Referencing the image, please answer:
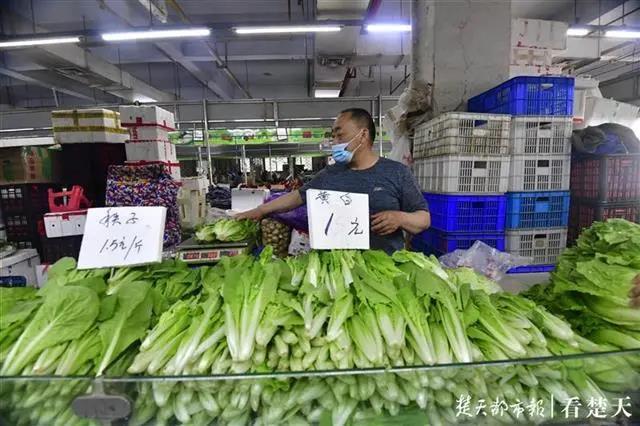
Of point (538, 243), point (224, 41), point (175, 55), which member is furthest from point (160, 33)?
point (538, 243)

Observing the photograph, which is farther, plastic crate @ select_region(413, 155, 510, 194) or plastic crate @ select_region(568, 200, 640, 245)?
plastic crate @ select_region(568, 200, 640, 245)

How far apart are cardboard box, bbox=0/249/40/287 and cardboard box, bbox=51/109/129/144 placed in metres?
1.77

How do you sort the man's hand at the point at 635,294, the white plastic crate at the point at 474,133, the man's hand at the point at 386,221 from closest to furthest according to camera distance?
the man's hand at the point at 635,294 < the man's hand at the point at 386,221 < the white plastic crate at the point at 474,133

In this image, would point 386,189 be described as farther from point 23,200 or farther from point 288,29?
point 288,29

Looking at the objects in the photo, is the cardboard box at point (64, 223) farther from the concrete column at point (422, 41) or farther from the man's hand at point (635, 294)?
the concrete column at point (422, 41)

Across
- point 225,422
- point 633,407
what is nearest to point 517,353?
point 633,407

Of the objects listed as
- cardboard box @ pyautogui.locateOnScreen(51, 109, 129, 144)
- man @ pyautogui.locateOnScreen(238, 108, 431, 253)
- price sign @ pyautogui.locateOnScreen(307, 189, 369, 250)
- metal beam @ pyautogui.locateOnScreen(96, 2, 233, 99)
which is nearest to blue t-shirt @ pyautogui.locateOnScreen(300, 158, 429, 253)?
man @ pyautogui.locateOnScreen(238, 108, 431, 253)

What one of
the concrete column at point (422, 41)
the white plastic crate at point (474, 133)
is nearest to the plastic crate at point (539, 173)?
the white plastic crate at point (474, 133)

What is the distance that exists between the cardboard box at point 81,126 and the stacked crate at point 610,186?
6.35 meters

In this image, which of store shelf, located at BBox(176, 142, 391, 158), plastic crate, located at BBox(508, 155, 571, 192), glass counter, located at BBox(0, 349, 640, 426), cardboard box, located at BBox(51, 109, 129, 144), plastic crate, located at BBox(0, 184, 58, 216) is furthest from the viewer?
store shelf, located at BBox(176, 142, 391, 158)

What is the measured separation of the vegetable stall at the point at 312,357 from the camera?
2.97ft

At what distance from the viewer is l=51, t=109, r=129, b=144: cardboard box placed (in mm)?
4871

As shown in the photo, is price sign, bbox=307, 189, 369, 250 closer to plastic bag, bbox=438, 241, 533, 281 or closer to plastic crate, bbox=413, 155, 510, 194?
plastic bag, bbox=438, 241, 533, 281

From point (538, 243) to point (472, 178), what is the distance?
101 centimetres
